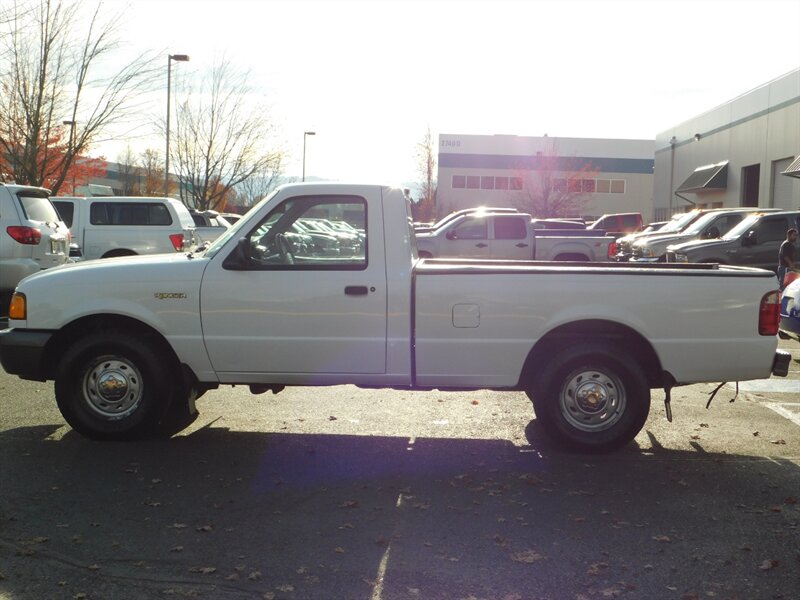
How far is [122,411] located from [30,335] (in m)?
0.90

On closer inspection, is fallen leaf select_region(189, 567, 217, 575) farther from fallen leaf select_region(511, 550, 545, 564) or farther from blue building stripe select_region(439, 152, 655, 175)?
blue building stripe select_region(439, 152, 655, 175)

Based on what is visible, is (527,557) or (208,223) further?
(208,223)

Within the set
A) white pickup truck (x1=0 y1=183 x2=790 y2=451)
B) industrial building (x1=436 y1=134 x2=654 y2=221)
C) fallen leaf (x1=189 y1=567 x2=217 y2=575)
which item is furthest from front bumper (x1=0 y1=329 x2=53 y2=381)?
industrial building (x1=436 y1=134 x2=654 y2=221)

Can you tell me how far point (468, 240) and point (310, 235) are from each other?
522 inches

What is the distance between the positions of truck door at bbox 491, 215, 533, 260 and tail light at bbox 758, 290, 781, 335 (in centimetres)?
1325

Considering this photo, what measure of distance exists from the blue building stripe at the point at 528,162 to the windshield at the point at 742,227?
179 ft

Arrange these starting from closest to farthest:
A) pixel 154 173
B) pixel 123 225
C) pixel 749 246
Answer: pixel 123 225 < pixel 749 246 < pixel 154 173

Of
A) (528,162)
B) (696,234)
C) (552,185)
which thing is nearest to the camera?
(696,234)

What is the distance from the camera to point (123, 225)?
663 inches

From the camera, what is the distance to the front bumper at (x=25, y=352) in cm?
625

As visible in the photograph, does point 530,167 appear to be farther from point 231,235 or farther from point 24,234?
point 231,235

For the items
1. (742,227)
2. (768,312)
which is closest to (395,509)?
(768,312)

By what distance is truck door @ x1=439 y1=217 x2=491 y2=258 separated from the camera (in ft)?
63.0

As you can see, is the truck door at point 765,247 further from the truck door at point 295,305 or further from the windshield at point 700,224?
the truck door at point 295,305
